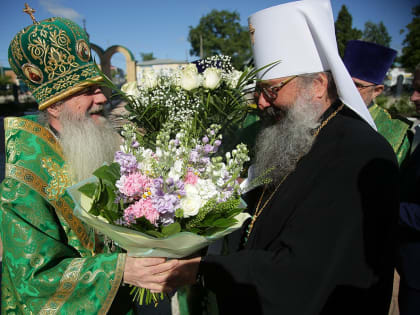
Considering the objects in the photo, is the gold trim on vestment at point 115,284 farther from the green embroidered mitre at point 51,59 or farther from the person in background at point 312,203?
the green embroidered mitre at point 51,59

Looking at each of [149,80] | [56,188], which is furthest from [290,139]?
[56,188]

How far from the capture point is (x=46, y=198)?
5.33ft

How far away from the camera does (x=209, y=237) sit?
4.29 ft

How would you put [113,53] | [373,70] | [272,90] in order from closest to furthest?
[272,90]
[373,70]
[113,53]

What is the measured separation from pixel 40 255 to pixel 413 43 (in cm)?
3814

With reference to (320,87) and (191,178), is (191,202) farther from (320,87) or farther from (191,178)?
(320,87)

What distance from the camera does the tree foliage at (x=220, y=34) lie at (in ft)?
160

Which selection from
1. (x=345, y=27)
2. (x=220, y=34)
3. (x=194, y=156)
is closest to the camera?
(x=194, y=156)

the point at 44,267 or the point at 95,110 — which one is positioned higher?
the point at 95,110

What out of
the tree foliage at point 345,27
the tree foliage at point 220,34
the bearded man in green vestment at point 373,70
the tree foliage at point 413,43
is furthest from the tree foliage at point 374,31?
the bearded man in green vestment at point 373,70

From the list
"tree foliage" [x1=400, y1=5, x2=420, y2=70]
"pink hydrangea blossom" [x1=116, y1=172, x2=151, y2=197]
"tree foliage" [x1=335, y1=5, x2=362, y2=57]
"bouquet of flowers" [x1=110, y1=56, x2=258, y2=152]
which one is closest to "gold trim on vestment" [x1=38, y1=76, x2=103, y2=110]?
"bouquet of flowers" [x1=110, y1=56, x2=258, y2=152]

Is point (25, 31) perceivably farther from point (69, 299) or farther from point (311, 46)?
point (311, 46)

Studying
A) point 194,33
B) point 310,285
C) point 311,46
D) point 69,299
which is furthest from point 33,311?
point 194,33

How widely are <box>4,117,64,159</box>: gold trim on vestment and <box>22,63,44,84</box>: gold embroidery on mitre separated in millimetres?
301
